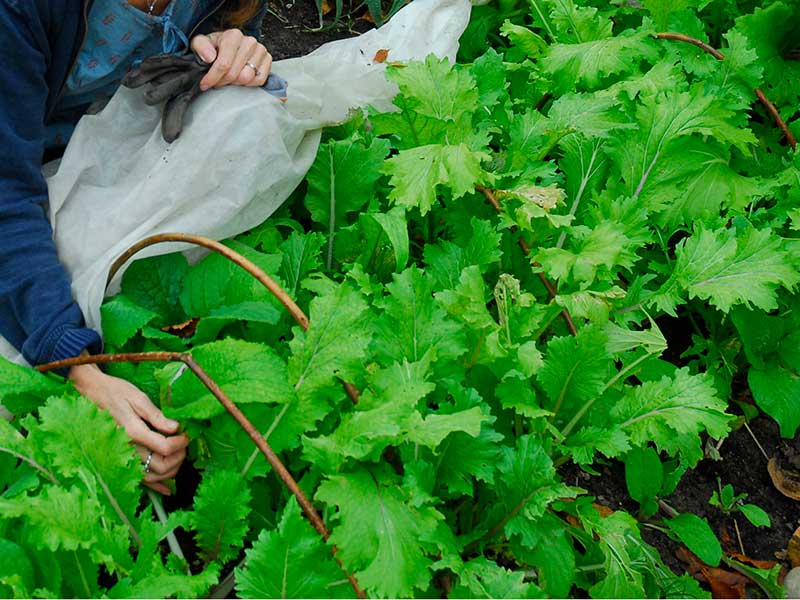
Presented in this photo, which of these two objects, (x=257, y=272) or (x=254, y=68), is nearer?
(x=257, y=272)

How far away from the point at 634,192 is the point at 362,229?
0.56 m

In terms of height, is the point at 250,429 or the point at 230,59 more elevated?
the point at 230,59

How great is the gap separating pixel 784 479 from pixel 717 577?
1.06 ft

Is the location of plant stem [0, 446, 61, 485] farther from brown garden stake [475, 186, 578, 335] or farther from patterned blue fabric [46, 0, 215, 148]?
brown garden stake [475, 186, 578, 335]

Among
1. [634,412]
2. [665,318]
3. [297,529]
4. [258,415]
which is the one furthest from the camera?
[665,318]

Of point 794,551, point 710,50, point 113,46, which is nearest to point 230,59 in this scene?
point 113,46

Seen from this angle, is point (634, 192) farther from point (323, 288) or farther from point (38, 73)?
point (38, 73)

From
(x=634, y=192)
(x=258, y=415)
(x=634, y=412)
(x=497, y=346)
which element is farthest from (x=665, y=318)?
(x=258, y=415)

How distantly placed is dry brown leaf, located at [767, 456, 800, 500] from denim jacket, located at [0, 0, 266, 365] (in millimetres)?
1357

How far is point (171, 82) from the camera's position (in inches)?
60.8

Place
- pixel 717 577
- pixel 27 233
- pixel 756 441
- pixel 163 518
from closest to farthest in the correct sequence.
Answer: pixel 163 518 → pixel 27 233 → pixel 717 577 → pixel 756 441

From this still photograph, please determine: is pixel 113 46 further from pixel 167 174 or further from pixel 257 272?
pixel 257 272

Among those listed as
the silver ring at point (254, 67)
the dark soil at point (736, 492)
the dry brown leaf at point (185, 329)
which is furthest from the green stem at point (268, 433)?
the silver ring at point (254, 67)

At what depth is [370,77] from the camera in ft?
6.12
